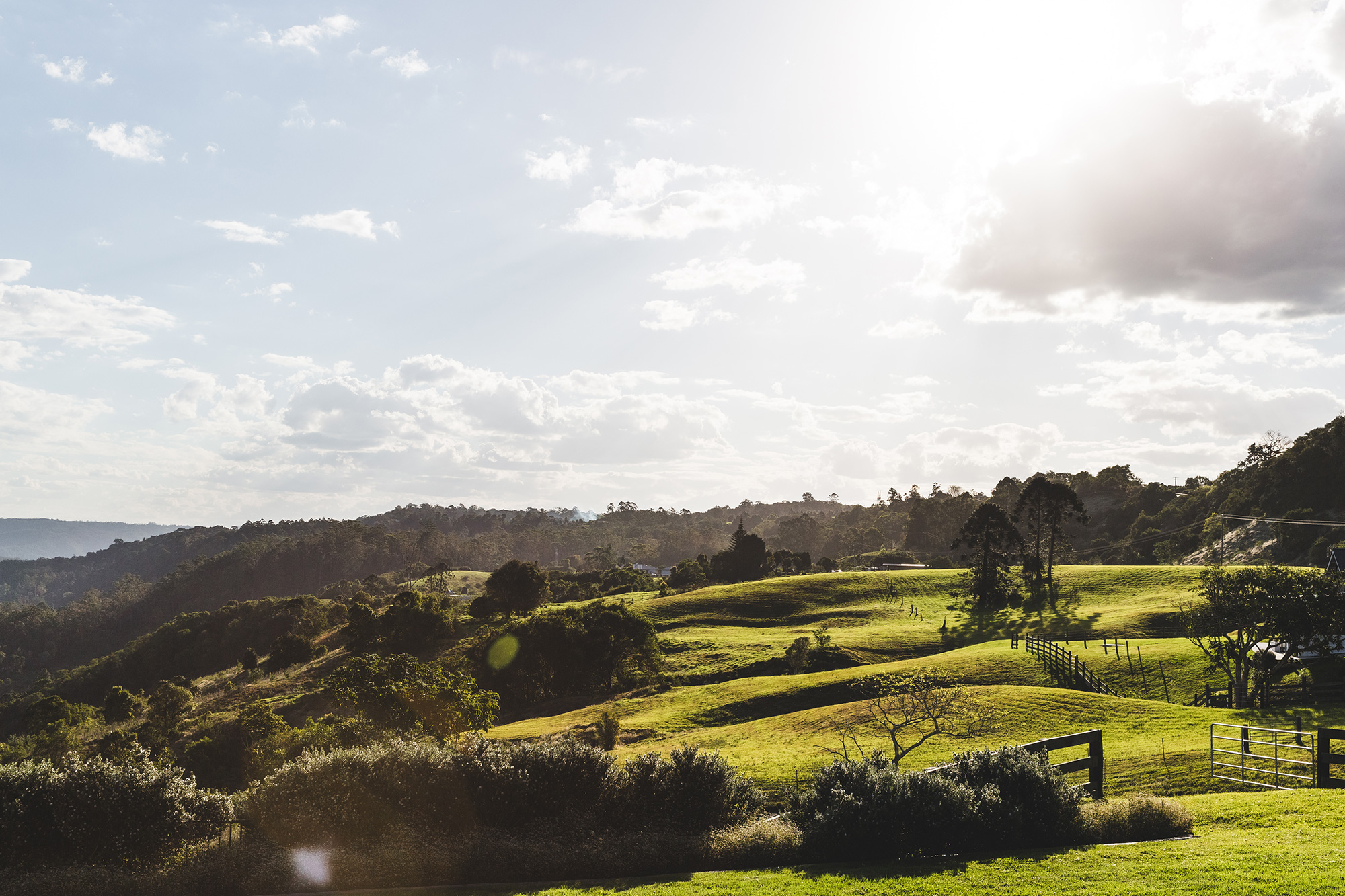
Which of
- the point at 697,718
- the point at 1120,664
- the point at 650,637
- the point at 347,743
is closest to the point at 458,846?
the point at 347,743

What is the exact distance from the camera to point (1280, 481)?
420 feet

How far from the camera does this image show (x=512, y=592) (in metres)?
88.1

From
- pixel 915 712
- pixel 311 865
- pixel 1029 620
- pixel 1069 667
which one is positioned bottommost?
pixel 1029 620

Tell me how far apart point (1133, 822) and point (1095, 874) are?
3218 mm

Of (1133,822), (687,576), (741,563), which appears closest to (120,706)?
(687,576)

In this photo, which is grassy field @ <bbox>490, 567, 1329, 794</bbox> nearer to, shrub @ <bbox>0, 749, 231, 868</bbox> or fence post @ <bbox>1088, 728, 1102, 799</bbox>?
fence post @ <bbox>1088, 728, 1102, 799</bbox>

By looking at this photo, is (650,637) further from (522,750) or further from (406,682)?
(522,750)

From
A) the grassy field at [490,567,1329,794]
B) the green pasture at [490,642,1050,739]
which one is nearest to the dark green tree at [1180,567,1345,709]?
the grassy field at [490,567,1329,794]

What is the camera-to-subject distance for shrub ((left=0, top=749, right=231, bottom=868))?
15164mm

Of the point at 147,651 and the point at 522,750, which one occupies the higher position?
the point at 522,750

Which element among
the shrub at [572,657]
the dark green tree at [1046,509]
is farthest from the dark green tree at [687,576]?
the dark green tree at [1046,509]

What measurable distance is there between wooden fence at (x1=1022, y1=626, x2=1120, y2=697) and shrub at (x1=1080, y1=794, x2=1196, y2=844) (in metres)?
30.3

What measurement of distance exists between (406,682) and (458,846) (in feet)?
39.6

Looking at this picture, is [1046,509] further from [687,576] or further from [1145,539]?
[1145,539]
